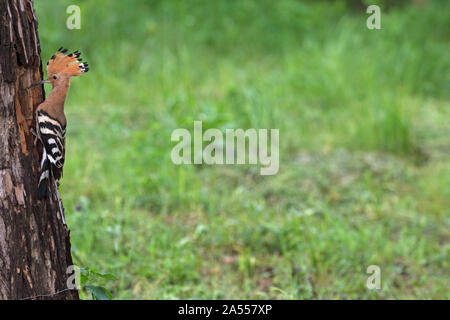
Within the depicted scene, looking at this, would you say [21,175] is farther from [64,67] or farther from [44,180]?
[64,67]

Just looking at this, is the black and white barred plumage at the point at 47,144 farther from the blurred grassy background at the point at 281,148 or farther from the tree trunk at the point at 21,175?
the blurred grassy background at the point at 281,148

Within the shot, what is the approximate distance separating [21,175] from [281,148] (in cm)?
346

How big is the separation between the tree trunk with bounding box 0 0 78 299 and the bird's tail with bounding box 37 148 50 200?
0.8 inches

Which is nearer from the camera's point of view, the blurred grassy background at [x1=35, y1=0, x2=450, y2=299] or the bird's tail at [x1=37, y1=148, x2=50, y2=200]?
the bird's tail at [x1=37, y1=148, x2=50, y2=200]

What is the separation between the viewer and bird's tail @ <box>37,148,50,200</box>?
6.56 ft

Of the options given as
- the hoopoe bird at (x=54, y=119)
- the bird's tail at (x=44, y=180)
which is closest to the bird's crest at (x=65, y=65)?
the hoopoe bird at (x=54, y=119)

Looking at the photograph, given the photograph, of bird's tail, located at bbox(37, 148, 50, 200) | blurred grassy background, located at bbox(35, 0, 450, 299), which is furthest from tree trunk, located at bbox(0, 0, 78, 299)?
blurred grassy background, located at bbox(35, 0, 450, 299)

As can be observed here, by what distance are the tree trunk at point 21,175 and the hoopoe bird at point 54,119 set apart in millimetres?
32

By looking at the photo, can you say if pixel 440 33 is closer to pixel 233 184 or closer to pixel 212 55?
pixel 212 55

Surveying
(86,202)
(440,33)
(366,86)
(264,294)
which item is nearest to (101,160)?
(86,202)

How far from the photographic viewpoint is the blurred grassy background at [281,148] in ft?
11.7

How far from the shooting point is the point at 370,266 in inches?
141

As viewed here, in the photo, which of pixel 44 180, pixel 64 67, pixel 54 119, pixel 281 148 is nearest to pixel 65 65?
pixel 64 67

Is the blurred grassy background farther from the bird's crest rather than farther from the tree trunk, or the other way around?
the bird's crest
